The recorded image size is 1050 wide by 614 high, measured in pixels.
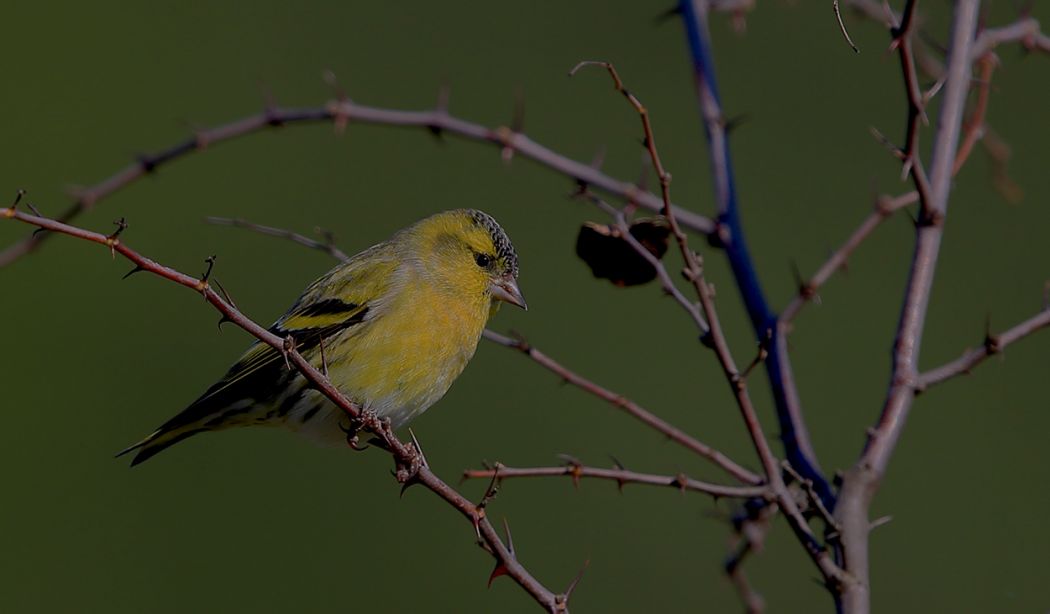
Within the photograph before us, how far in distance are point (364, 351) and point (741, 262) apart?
172 centimetres

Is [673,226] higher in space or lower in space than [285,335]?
higher

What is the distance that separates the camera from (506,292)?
183 inches

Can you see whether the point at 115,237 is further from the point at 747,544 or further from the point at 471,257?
the point at 471,257

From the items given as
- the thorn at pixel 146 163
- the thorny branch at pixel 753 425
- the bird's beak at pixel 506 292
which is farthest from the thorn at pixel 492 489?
the bird's beak at pixel 506 292

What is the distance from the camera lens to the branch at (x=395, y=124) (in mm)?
2957

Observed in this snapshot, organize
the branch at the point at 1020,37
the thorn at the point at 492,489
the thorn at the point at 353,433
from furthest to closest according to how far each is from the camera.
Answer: the thorn at the point at 353,433 → the branch at the point at 1020,37 → the thorn at the point at 492,489

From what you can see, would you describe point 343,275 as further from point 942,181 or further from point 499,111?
point 499,111

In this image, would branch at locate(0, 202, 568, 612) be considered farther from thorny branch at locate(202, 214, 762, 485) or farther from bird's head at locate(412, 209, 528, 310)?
bird's head at locate(412, 209, 528, 310)

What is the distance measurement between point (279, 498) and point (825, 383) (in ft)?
9.56

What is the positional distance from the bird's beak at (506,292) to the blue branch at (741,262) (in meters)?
1.58

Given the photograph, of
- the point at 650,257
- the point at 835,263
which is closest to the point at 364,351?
the point at 650,257

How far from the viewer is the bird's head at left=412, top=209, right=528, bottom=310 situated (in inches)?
179

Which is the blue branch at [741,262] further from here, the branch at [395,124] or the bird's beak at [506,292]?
the bird's beak at [506,292]

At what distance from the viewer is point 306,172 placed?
8.03 metres
